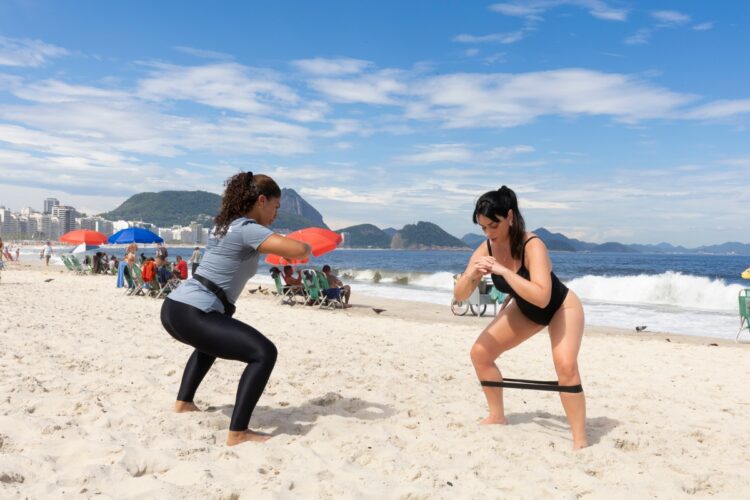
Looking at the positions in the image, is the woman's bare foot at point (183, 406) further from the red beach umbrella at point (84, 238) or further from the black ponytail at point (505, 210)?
the red beach umbrella at point (84, 238)

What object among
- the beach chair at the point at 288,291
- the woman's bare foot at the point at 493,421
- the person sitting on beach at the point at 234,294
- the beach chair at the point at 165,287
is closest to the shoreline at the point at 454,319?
the beach chair at the point at 288,291

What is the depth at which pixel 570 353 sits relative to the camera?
3676mm

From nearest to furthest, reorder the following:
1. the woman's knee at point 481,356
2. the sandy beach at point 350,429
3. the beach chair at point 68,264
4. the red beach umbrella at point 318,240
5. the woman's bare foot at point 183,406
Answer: the sandy beach at point 350,429 < the woman's knee at point 481,356 < the woman's bare foot at point 183,406 < the red beach umbrella at point 318,240 < the beach chair at point 68,264

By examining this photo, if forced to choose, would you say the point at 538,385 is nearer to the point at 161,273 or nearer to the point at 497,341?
the point at 497,341

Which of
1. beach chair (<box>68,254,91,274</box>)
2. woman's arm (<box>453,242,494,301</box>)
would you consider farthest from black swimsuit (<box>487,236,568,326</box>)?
beach chair (<box>68,254,91,274</box>)

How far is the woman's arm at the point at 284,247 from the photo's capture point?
326 centimetres

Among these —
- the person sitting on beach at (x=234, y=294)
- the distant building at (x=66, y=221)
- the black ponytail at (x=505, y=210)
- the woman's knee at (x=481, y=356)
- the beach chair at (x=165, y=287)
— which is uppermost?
the distant building at (x=66, y=221)

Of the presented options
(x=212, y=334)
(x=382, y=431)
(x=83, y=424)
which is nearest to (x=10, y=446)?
(x=83, y=424)

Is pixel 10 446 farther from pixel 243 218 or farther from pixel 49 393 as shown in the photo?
pixel 243 218

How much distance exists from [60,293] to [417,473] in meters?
13.9

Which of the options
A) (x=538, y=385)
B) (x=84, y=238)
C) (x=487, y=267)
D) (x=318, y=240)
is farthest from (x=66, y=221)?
(x=487, y=267)

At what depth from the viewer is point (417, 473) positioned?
3229 millimetres

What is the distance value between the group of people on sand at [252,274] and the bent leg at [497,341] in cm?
7

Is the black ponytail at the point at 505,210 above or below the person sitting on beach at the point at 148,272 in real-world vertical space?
above
